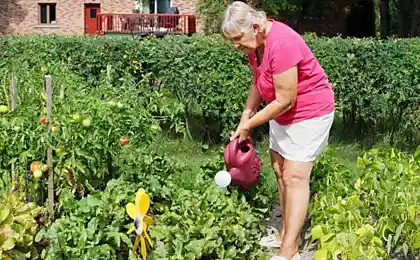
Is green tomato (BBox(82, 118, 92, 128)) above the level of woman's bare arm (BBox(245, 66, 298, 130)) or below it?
below

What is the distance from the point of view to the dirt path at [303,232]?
170 inches

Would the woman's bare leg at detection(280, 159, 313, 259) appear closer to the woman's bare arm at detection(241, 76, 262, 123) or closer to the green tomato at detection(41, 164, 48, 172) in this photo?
the woman's bare arm at detection(241, 76, 262, 123)

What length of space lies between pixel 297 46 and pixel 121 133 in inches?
49.3

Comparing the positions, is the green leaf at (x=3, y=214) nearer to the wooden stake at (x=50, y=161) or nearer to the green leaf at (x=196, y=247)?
the wooden stake at (x=50, y=161)

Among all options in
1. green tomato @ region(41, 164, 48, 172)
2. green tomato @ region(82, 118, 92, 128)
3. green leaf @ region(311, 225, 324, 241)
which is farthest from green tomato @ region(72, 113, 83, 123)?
green leaf @ region(311, 225, 324, 241)

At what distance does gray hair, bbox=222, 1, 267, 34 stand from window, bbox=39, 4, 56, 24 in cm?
2634

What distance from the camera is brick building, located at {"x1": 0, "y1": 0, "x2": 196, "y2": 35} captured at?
28.5 metres

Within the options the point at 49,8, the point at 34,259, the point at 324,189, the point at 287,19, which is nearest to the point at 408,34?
the point at 287,19

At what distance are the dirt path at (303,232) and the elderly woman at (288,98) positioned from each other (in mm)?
300

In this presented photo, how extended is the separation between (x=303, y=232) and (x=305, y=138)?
3.22 ft

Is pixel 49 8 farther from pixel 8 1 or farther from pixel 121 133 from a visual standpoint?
pixel 121 133

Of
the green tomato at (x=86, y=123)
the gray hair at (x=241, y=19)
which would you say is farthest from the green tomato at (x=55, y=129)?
the gray hair at (x=241, y=19)

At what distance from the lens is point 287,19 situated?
25062 mm

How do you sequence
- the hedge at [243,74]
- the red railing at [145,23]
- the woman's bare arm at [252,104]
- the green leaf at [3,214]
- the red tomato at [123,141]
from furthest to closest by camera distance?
the red railing at [145,23], the hedge at [243,74], the woman's bare arm at [252,104], the red tomato at [123,141], the green leaf at [3,214]
